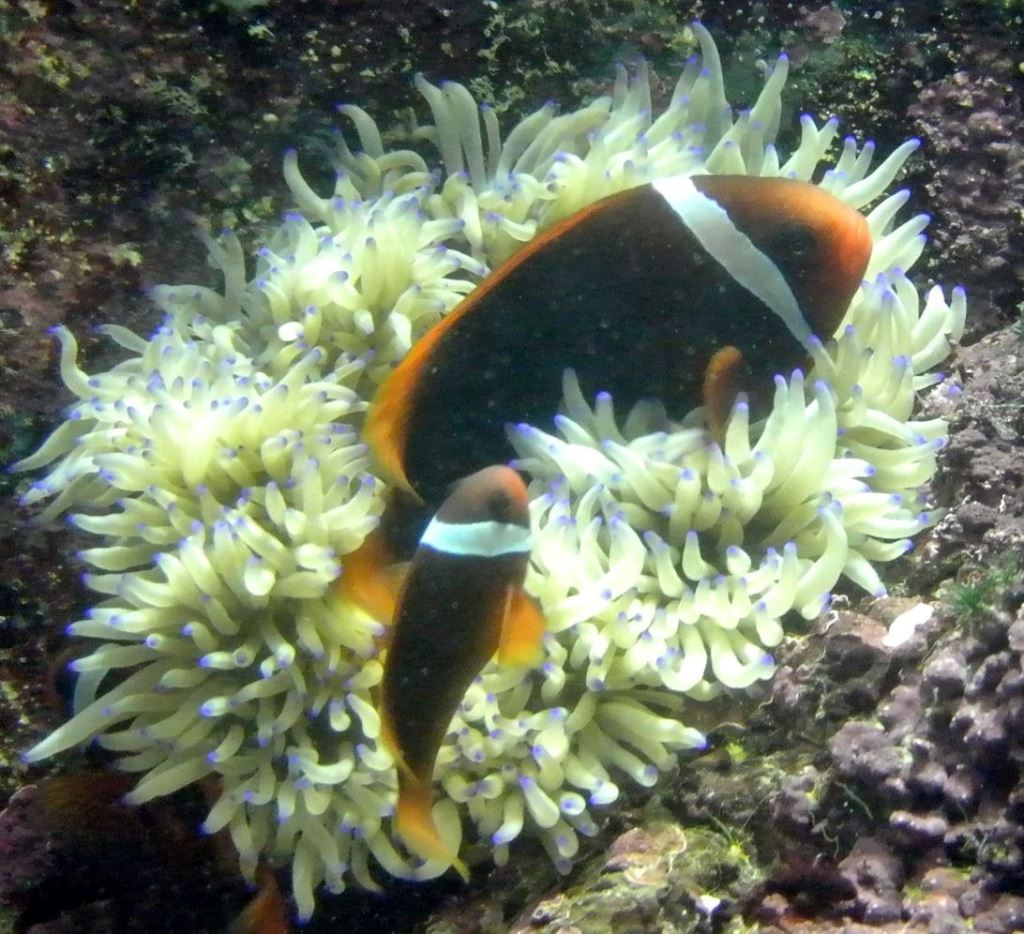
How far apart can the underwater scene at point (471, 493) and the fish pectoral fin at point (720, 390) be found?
0.04 ft

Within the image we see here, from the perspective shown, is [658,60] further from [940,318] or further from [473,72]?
[940,318]

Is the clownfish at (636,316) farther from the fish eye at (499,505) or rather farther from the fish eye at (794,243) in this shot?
the fish eye at (499,505)

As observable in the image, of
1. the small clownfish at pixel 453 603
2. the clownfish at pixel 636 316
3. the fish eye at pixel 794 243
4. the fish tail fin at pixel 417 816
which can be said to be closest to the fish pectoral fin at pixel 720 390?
the clownfish at pixel 636 316

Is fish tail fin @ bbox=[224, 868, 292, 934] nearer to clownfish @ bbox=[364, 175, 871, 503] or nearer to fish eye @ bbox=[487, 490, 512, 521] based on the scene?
clownfish @ bbox=[364, 175, 871, 503]

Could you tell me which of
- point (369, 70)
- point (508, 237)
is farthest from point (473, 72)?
point (508, 237)

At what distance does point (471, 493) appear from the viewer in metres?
1.62

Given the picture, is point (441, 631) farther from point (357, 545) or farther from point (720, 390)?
point (720, 390)

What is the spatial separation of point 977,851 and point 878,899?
169mm

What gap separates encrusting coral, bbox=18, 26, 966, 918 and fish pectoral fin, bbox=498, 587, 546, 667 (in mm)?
135

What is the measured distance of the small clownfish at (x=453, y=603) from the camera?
1604 mm

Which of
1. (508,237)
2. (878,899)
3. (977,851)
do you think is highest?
(508,237)

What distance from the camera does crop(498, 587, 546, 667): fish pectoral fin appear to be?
66.2 inches

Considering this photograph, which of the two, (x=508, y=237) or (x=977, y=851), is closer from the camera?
(x=977, y=851)

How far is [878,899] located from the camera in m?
1.52
